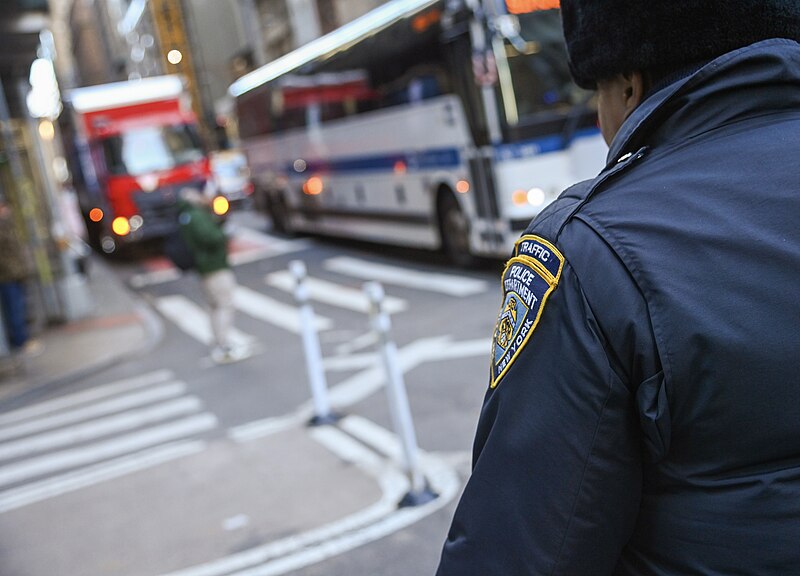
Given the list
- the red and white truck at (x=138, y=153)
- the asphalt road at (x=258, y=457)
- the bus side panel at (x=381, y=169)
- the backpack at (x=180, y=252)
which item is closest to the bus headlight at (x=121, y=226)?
the red and white truck at (x=138, y=153)

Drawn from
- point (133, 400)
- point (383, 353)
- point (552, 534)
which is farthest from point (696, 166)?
point (133, 400)

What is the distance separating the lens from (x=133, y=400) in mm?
8844

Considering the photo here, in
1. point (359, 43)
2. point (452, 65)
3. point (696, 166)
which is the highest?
point (359, 43)

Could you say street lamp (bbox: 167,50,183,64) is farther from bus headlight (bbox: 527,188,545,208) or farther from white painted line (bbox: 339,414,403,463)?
white painted line (bbox: 339,414,403,463)

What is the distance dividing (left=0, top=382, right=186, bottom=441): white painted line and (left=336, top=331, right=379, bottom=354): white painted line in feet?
5.59

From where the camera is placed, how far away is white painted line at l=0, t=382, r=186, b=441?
27.6 feet

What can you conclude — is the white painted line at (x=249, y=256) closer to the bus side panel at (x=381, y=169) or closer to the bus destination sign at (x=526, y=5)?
the bus side panel at (x=381, y=169)

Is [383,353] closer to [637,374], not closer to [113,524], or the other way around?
[113,524]

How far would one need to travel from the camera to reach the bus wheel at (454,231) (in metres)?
12.8

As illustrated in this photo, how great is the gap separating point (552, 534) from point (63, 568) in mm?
4514

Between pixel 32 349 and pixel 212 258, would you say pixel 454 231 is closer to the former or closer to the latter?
pixel 212 258

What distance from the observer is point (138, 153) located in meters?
19.8

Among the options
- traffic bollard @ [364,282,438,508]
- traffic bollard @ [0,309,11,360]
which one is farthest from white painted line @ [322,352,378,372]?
traffic bollard @ [0,309,11,360]

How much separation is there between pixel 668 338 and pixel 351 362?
25.8 feet
